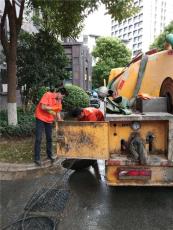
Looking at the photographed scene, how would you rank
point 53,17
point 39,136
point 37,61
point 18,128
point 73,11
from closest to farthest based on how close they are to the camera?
point 39,136 → point 73,11 → point 18,128 → point 53,17 → point 37,61

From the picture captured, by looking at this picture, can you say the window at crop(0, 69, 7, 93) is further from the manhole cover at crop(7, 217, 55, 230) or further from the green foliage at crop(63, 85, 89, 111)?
the manhole cover at crop(7, 217, 55, 230)

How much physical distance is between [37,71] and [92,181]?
18.2 feet

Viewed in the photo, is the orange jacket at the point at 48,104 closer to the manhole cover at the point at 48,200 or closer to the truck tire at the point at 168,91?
the manhole cover at the point at 48,200

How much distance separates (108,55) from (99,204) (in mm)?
49178

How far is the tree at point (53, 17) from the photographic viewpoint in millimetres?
6453

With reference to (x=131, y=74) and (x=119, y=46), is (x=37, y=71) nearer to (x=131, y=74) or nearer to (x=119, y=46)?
(x=131, y=74)

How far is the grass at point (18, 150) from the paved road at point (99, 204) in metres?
1.14

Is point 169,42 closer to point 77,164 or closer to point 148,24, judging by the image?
point 77,164

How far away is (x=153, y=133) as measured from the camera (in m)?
4.18

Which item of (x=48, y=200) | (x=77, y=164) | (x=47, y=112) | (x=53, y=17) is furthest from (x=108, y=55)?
(x=48, y=200)

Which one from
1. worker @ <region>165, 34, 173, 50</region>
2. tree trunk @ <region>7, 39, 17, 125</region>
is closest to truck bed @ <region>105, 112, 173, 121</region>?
worker @ <region>165, 34, 173, 50</region>

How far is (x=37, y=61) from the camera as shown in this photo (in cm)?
1017

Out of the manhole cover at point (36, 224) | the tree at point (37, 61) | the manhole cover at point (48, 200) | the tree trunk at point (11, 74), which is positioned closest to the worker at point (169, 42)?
the manhole cover at point (48, 200)

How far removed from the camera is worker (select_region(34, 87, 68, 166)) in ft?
19.6
